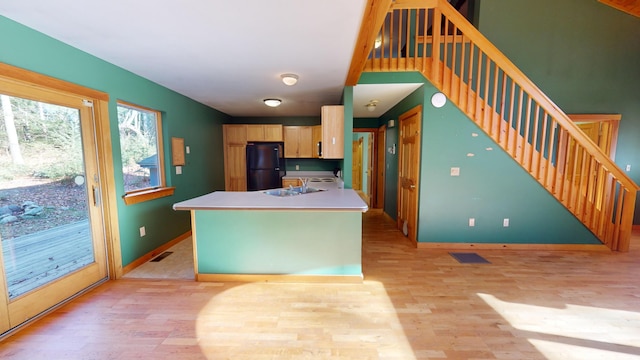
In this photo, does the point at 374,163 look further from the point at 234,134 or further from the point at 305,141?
the point at 234,134

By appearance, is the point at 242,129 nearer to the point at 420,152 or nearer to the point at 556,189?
the point at 420,152

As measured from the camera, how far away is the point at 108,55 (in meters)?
2.39

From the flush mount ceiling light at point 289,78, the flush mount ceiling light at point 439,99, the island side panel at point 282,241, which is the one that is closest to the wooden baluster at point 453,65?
the flush mount ceiling light at point 439,99

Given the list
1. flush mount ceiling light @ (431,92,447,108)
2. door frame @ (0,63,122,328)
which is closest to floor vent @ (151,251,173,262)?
door frame @ (0,63,122,328)

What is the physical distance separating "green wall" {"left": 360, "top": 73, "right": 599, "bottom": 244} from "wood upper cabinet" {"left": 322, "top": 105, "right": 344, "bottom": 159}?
1.86 ft

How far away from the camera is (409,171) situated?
3.98 m

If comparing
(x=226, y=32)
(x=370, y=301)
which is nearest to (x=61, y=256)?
(x=226, y=32)

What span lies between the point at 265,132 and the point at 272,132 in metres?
0.15

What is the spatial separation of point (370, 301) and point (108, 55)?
3.40 meters

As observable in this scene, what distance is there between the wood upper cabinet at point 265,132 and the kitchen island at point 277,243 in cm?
307

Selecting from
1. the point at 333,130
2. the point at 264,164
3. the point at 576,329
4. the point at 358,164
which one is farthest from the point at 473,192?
the point at 358,164

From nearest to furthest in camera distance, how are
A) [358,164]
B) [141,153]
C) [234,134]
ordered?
1. [141,153]
2. [234,134]
3. [358,164]

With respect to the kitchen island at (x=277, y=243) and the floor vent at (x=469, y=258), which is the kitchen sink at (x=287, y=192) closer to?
the kitchen island at (x=277, y=243)

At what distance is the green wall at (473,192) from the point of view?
3.37 m
